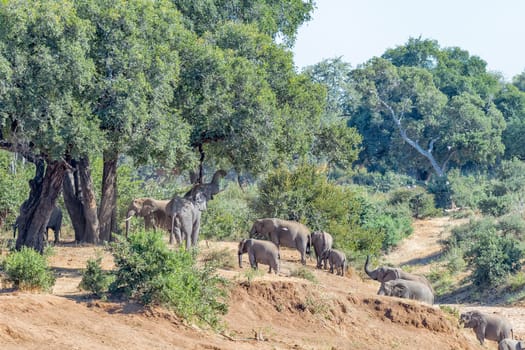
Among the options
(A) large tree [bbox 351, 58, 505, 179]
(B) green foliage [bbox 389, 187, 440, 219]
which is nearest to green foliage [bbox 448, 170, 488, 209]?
(B) green foliage [bbox 389, 187, 440, 219]

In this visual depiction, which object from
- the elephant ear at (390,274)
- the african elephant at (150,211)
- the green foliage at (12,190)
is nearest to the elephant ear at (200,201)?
the african elephant at (150,211)

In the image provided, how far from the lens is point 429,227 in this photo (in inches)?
1646

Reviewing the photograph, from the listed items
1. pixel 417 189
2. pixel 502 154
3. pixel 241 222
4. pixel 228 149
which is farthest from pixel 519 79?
pixel 228 149

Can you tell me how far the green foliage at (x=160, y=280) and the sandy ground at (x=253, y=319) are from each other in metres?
0.26

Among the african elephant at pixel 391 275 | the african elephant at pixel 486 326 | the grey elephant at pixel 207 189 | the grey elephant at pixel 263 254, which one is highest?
the grey elephant at pixel 207 189

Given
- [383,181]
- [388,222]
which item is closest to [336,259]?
[388,222]

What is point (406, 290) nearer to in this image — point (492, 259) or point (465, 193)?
point (492, 259)

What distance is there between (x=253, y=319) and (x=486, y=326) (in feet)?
18.2

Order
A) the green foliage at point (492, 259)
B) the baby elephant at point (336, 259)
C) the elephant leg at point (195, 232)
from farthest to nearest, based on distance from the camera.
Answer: the green foliage at point (492, 259), the baby elephant at point (336, 259), the elephant leg at point (195, 232)

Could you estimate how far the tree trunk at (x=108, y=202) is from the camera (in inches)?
950

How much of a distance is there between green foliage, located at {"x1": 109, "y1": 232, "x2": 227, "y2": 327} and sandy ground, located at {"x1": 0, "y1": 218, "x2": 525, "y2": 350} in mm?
256

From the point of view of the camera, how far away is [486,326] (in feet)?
66.2

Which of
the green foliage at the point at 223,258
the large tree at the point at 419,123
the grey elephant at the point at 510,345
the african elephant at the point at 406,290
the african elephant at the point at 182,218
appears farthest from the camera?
the large tree at the point at 419,123

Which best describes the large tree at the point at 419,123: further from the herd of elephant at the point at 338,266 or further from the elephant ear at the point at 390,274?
the elephant ear at the point at 390,274
